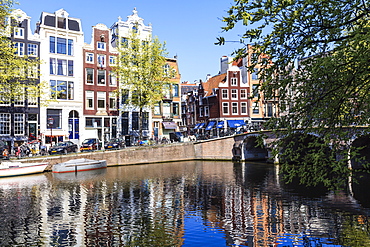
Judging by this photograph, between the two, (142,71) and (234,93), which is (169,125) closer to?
(142,71)

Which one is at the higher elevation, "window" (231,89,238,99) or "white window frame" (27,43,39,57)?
"white window frame" (27,43,39,57)

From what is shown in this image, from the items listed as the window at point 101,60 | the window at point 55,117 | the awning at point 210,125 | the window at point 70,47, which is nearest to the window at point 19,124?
the window at point 55,117

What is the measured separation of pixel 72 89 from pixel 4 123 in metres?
9.63

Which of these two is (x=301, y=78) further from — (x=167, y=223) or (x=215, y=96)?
(x=215, y=96)

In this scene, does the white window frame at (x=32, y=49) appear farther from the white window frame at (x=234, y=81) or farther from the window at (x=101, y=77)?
the white window frame at (x=234, y=81)

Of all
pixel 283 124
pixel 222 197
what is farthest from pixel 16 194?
pixel 283 124

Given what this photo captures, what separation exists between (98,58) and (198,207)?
3570cm

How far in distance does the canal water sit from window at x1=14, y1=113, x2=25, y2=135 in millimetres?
16566

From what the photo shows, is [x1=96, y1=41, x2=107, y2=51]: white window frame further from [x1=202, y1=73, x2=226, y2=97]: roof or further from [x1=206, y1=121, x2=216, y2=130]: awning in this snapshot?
[x1=206, y1=121, x2=216, y2=130]: awning

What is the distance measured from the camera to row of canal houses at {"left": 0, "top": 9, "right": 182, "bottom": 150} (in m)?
40.8

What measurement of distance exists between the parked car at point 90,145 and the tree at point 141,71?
21.4 feet

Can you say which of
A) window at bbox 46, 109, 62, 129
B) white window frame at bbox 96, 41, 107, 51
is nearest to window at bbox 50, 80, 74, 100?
window at bbox 46, 109, 62, 129

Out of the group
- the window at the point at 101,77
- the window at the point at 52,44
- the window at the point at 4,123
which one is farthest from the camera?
the window at the point at 101,77

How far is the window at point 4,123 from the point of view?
129 feet
